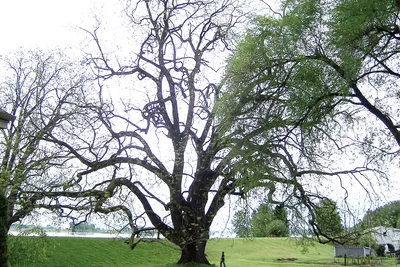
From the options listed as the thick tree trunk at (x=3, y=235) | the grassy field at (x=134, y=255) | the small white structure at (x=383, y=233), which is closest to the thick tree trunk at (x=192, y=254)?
the grassy field at (x=134, y=255)

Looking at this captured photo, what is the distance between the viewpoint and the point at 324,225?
45.8ft

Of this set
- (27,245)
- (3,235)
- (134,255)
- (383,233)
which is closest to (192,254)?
(27,245)

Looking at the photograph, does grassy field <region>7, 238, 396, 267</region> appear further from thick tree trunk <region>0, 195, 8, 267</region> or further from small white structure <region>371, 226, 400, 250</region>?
thick tree trunk <region>0, 195, 8, 267</region>

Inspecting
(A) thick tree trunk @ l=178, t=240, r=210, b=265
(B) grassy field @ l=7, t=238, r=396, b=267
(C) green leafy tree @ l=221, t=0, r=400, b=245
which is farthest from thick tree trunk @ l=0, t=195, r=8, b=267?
(B) grassy field @ l=7, t=238, r=396, b=267

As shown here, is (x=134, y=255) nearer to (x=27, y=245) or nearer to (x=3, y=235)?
(x=27, y=245)

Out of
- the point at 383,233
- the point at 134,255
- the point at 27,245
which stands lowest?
the point at 134,255

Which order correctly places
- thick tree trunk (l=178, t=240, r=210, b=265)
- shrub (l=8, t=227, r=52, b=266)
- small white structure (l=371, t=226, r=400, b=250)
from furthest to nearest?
thick tree trunk (l=178, t=240, r=210, b=265)
shrub (l=8, t=227, r=52, b=266)
small white structure (l=371, t=226, r=400, b=250)

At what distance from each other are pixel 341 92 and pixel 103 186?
11.3 meters

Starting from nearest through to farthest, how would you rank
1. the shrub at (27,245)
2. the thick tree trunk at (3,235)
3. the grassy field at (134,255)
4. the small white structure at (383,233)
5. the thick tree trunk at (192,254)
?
1. the thick tree trunk at (3,235)
2. the small white structure at (383,233)
3. the shrub at (27,245)
4. the thick tree trunk at (192,254)
5. the grassy field at (134,255)

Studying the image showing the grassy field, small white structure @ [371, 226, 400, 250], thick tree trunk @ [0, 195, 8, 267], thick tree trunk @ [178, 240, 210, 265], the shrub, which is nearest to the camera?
thick tree trunk @ [0, 195, 8, 267]

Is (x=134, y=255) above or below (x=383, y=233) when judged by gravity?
below

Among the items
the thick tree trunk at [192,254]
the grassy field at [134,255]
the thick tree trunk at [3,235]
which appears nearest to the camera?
the thick tree trunk at [3,235]

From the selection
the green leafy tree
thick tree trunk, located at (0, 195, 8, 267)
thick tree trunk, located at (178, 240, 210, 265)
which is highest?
the green leafy tree

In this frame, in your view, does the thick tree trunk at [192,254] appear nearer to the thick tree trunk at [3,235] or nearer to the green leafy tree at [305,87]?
the green leafy tree at [305,87]
